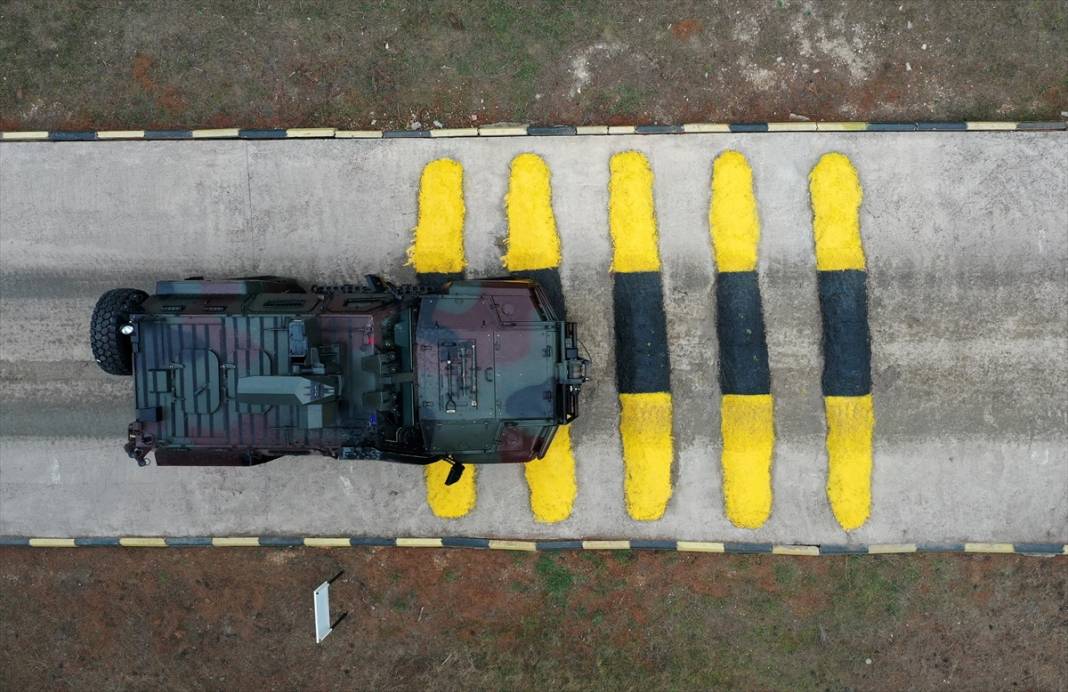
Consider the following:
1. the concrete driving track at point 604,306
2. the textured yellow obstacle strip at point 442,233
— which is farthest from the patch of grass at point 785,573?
the textured yellow obstacle strip at point 442,233

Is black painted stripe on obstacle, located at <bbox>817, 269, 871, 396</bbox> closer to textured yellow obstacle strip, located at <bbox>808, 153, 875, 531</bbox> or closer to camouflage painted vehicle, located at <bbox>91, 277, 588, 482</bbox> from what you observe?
textured yellow obstacle strip, located at <bbox>808, 153, 875, 531</bbox>

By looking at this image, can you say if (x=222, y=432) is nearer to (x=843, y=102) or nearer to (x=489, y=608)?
(x=489, y=608)

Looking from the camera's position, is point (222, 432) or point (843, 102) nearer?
point (222, 432)

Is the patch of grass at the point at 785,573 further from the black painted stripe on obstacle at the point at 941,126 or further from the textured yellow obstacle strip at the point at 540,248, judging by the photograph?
the black painted stripe on obstacle at the point at 941,126

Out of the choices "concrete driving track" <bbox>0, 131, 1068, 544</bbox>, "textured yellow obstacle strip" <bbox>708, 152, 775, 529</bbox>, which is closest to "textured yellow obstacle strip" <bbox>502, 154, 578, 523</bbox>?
"concrete driving track" <bbox>0, 131, 1068, 544</bbox>

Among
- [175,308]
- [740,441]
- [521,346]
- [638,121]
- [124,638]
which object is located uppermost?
[638,121]

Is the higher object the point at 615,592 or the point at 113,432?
the point at 113,432

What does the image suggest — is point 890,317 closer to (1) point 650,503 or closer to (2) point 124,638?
(1) point 650,503

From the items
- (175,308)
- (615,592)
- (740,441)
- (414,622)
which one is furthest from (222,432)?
(740,441)
